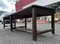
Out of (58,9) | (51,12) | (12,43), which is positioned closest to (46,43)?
(12,43)

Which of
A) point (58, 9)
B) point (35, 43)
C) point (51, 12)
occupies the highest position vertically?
point (58, 9)

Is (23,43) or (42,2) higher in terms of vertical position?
(42,2)

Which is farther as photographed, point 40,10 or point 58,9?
point 58,9

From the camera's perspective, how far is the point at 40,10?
3.74 metres

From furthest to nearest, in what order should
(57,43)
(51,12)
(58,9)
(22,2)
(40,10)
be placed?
1. (22,2)
2. (58,9)
3. (51,12)
4. (40,10)
5. (57,43)

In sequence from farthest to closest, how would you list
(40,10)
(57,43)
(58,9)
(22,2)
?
(22,2)
(58,9)
(40,10)
(57,43)

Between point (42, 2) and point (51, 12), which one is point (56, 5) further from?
point (51, 12)

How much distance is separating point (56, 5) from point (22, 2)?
11.4 meters

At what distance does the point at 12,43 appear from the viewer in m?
3.25

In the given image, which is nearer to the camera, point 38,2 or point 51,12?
point 51,12

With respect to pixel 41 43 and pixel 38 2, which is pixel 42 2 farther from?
pixel 41 43

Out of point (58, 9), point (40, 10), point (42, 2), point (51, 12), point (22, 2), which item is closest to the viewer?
point (40, 10)

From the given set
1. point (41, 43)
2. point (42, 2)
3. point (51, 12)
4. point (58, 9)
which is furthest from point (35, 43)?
point (42, 2)

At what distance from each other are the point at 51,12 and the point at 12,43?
5.69 ft
